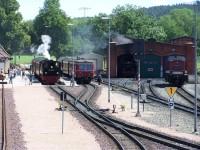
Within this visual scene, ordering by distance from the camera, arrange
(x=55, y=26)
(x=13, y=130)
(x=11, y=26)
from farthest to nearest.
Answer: (x=55, y=26), (x=11, y=26), (x=13, y=130)

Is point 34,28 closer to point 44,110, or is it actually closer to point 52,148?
point 44,110

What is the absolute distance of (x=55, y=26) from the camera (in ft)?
382

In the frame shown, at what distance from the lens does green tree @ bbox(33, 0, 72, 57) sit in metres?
116

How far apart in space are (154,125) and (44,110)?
9.95 m

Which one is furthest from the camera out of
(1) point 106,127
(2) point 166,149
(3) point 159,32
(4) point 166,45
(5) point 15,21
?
(3) point 159,32

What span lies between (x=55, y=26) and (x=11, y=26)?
1348 centimetres

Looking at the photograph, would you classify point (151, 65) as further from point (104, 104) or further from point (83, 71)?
point (104, 104)

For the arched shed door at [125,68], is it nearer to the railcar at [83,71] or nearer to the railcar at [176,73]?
the railcar at [83,71]

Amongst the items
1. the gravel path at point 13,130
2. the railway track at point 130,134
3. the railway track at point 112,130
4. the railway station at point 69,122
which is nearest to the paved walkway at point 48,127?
the railway station at point 69,122

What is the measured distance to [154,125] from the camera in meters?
31.8

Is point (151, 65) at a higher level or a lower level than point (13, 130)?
higher

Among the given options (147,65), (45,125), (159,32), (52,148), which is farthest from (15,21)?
(52,148)

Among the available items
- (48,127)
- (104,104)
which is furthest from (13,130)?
(104,104)

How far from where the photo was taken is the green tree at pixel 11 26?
10462 centimetres
